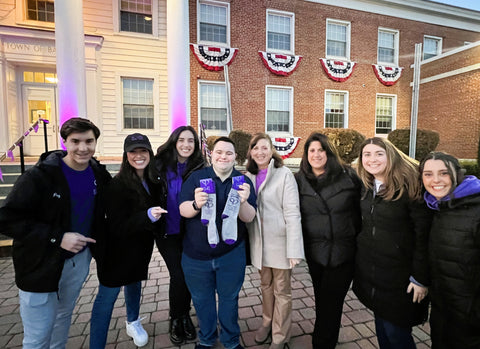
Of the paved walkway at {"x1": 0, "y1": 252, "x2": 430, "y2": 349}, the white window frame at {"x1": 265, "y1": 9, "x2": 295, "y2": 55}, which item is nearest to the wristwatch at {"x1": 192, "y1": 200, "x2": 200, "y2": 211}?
the paved walkway at {"x1": 0, "y1": 252, "x2": 430, "y2": 349}

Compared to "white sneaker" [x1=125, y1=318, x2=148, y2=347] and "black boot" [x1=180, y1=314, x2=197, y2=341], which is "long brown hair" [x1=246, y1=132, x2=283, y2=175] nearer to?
"black boot" [x1=180, y1=314, x2=197, y2=341]

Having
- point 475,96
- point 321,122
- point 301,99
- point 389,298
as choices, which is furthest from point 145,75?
point 475,96

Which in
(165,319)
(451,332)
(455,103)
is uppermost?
(455,103)

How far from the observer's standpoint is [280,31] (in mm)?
11680

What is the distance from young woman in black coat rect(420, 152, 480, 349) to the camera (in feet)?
5.17

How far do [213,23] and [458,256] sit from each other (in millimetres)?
11609

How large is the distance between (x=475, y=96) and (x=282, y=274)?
14730 millimetres

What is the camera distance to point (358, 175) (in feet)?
7.32

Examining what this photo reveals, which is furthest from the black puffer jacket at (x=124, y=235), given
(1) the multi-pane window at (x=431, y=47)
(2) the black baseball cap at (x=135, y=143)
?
(1) the multi-pane window at (x=431, y=47)

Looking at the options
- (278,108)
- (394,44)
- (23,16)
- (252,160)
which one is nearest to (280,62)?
(278,108)

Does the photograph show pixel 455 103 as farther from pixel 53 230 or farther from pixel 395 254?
pixel 53 230

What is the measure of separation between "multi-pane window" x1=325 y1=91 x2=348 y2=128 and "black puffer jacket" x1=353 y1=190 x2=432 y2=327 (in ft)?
38.1

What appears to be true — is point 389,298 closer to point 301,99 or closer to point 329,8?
point 301,99

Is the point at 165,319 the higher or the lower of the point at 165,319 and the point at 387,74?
the lower
